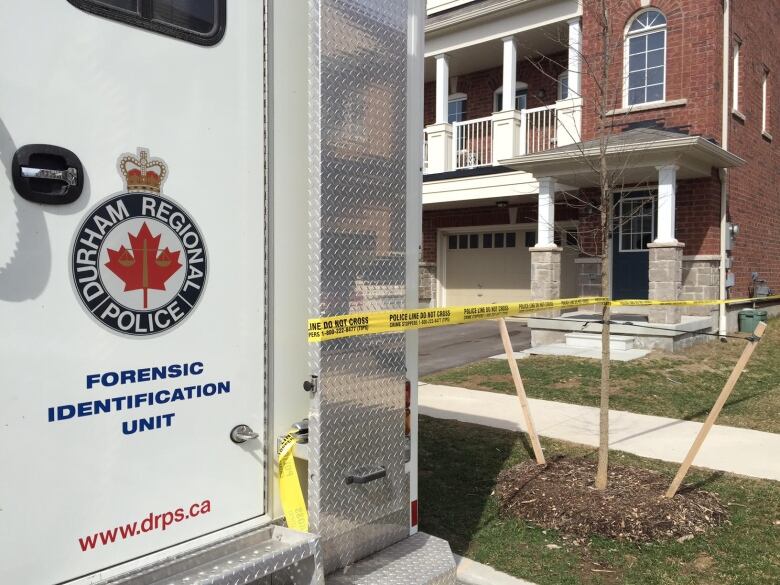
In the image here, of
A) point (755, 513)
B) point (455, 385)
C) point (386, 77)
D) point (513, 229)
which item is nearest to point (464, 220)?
point (513, 229)

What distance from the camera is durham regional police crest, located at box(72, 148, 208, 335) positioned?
1980 mm

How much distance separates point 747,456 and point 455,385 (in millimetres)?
4151

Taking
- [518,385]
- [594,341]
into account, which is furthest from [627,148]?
[518,385]

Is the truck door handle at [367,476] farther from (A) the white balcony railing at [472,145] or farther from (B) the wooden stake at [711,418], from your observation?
(A) the white balcony railing at [472,145]

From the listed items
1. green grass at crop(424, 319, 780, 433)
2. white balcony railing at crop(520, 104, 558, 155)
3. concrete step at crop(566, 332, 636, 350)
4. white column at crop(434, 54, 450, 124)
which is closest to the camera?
green grass at crop(424, 319, 780, 433)

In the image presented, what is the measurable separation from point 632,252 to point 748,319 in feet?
8.95

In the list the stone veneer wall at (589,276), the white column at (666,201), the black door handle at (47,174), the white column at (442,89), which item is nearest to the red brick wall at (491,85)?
the white column at (442,89)

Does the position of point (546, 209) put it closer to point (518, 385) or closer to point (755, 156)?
point (755, 156)

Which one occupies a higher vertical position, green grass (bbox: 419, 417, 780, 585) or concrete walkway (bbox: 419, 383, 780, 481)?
concrete walkway (bbox: 419, 383, 780, 481)

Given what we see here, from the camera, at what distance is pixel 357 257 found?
2.64m

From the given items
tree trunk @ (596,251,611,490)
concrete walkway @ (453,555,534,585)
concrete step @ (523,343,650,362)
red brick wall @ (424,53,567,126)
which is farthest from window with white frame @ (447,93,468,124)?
concrete walkway @ (453,555,534,585)

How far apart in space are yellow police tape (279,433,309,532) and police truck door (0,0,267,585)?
0.08 metres

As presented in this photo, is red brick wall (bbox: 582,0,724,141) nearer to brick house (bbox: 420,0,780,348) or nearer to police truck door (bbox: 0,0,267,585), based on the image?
brick house (bbox: 420,0,780,348)

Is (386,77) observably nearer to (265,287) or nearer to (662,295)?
(265,287)
